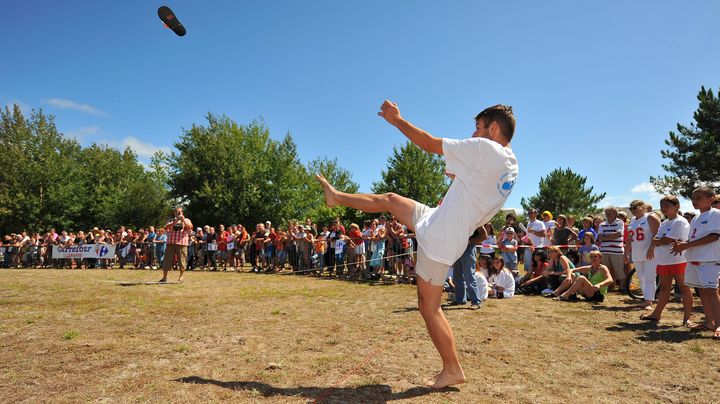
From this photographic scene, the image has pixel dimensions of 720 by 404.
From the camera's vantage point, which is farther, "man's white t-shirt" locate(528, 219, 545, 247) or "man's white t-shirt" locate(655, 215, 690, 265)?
"man's white t-shirt" locate(528, 219, 545, 247)

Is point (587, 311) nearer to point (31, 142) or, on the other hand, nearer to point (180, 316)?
point (180, 316)

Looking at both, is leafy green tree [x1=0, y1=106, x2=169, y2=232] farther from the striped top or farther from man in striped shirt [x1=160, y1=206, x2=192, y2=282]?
the striped top

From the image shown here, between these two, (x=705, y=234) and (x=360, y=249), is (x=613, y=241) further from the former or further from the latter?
(x=360, y=249)

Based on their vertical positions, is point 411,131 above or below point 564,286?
above

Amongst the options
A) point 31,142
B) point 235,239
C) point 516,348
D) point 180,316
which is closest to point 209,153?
point 31,142

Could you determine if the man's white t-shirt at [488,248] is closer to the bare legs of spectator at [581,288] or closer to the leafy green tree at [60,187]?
the bare legs of spectator at [581,288]

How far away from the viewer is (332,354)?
417cm

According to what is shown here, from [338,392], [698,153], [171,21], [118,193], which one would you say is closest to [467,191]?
[338,392]

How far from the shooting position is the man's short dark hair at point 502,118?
3314 millimetres

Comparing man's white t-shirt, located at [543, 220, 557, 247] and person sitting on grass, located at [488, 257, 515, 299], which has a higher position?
man's white t-shirt, located at [543, 220, 557, 247]

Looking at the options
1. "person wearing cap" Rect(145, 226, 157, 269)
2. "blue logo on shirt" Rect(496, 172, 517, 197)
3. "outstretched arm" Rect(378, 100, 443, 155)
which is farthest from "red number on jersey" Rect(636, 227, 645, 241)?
"person wearing cap" Rect(145, 226, 157, 269)

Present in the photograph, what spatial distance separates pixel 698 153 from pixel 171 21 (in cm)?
3353

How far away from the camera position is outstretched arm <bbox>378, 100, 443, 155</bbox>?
3.08 meters

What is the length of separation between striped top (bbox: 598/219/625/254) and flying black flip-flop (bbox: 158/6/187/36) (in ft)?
32.5
